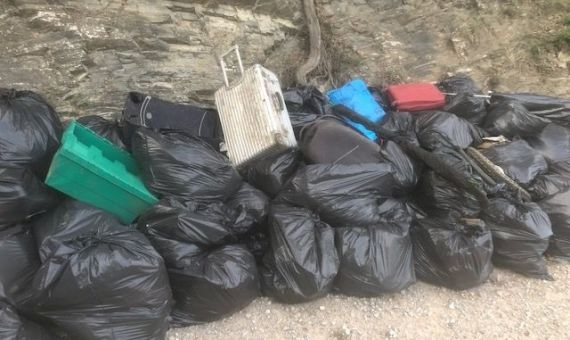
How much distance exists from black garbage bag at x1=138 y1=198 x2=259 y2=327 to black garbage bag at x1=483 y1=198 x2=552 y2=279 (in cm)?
131

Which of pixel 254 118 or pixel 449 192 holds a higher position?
pixel 254 118

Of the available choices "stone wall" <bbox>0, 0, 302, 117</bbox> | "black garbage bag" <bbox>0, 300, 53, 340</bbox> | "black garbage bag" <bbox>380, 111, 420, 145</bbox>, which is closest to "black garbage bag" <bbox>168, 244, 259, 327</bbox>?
"black garbage bag" <bbox>0, 300, 53, 340</bbox>

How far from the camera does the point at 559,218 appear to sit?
2719 mm

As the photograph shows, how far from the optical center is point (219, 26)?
10.3ft

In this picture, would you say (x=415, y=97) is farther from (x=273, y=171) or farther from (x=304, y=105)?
(x=273, y=171)

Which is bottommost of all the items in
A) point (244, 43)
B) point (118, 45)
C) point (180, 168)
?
point (180, 168)

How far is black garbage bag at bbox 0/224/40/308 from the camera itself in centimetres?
200

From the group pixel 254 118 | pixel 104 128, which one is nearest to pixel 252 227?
pixel 254 118

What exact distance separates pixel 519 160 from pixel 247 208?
1.65 metres

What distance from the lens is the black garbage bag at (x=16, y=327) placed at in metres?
1.85

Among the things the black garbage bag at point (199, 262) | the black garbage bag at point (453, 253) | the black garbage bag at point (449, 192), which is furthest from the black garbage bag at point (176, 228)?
the black garbage bag at point (449, 192)

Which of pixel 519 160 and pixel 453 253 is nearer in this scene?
pixel 453 253

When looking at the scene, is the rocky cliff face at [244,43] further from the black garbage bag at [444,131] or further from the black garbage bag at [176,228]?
the black garbage bag at [176,228]

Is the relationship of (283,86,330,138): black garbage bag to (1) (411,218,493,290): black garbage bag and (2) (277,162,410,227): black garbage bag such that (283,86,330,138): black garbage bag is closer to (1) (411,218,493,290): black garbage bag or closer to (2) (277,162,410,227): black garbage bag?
(2) (277,162,410,227): black garbage bag
